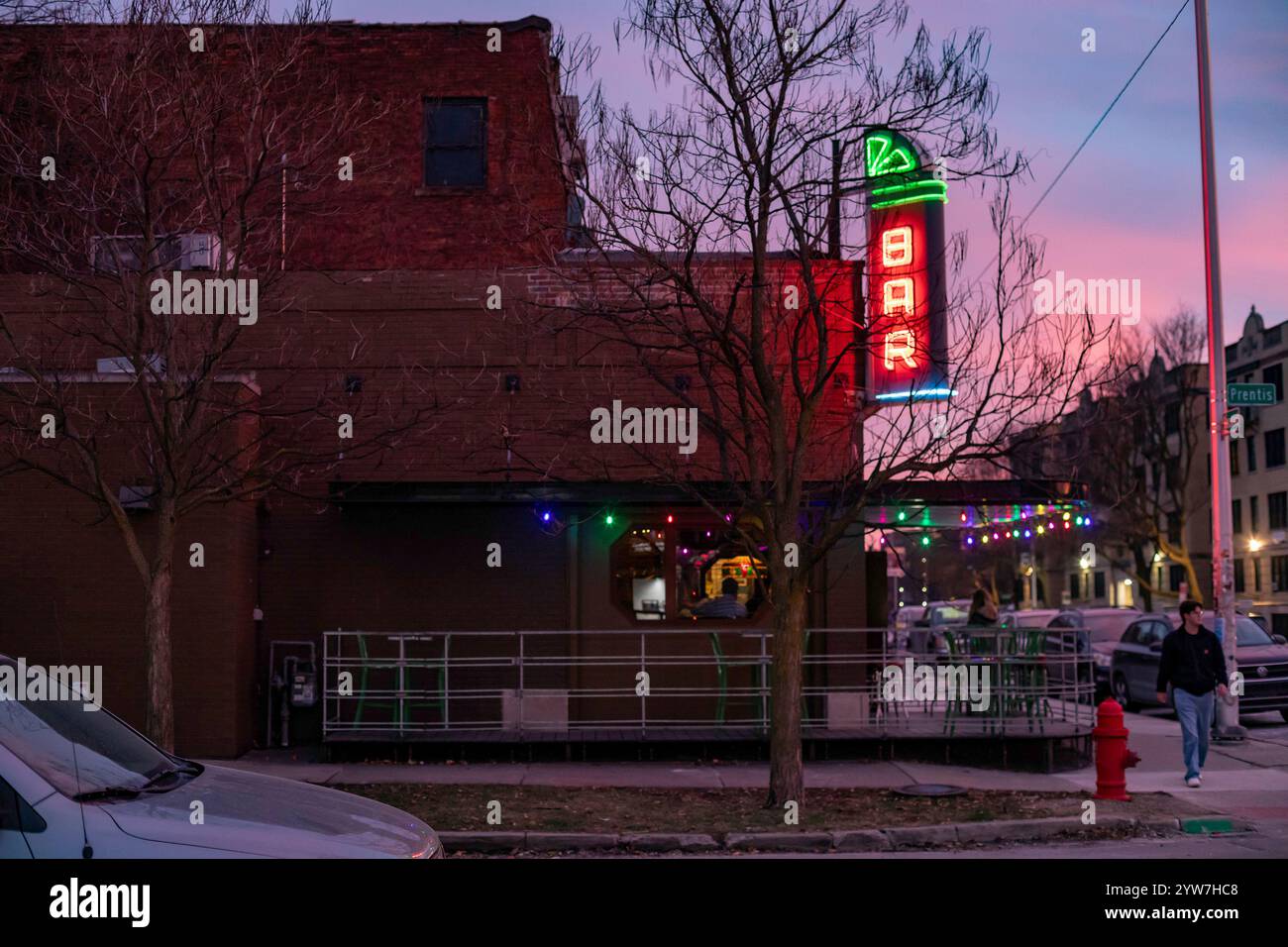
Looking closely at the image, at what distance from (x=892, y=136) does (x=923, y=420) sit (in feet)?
9.29

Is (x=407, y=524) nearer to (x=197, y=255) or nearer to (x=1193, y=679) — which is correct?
(x=197, y=255)

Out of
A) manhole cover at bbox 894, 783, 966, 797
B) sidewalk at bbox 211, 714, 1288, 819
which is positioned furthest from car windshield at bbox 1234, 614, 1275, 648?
manhole cover at bbox 894, 783, 966, 797

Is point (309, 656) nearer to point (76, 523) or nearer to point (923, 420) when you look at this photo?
point (76, 523)

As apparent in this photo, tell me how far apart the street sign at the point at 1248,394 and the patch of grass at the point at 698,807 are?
6447 mm

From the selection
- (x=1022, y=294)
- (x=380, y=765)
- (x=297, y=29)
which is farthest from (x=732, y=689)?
(x=297, y=29)

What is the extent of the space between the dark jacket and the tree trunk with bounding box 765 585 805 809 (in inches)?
170

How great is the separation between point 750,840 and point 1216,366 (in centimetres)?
1119

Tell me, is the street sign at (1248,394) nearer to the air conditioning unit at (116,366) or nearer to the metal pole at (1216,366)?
the metal pole at (1216,366)

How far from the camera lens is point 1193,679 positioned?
13688 millimetres

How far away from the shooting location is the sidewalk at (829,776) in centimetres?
1346

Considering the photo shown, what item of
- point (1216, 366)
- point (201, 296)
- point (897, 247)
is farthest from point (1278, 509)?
point (201, 296)

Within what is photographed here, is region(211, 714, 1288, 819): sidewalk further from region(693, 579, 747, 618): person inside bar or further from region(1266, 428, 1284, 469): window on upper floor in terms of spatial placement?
region(1266, 428, 1284, 469): window on upper floor

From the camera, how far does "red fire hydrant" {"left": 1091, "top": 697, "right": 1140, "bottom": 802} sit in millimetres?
12695

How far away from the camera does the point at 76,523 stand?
1537 centimetres
